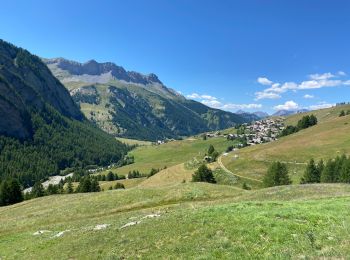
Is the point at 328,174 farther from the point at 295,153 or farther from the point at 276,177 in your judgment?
the point at 295,153

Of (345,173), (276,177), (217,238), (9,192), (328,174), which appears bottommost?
(328,174)

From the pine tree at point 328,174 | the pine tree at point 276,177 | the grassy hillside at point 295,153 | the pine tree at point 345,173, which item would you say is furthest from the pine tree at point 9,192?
the pine tree at point 345,173

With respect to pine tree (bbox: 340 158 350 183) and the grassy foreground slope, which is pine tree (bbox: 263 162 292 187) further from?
the grassy foreground slope

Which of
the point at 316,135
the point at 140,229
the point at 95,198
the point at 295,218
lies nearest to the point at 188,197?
the point at 95,198

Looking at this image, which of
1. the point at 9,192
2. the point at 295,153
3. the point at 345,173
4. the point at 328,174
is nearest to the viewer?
the point at 345,173

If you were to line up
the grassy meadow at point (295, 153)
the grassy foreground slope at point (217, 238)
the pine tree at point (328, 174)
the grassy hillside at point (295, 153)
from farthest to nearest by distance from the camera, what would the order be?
the grassy hillside at point (295, 153) < the grassy meadow at point (295, 153) < the pine tree at point (328, 174) < the grassy foreground slope at point (217, 238)

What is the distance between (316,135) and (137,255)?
18383 cm

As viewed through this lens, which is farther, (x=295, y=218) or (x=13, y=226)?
(x=13, y=226)

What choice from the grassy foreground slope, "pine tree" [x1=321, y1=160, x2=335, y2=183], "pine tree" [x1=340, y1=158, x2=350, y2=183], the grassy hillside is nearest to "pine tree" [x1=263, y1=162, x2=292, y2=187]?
"pine tree" [x1=321, y1=160, x2=335, y2=183]

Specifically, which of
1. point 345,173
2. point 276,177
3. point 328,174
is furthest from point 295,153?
point 345,173

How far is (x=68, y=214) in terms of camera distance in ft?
197

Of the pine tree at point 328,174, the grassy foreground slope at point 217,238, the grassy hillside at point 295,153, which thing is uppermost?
the grassy foreground slope at point 217,238

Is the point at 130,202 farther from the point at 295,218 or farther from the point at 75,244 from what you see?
the point at 295,218

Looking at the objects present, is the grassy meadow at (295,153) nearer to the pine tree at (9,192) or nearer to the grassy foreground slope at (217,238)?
the pine tree at (9,192)
